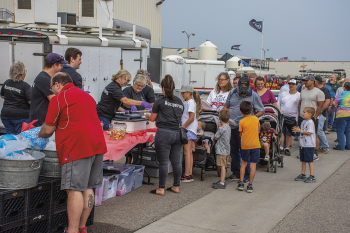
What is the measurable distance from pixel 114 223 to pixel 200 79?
16.3 m

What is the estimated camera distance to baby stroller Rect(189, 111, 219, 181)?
7.22 m

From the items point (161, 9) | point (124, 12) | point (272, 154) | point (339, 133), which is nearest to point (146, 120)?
point (272, 154)

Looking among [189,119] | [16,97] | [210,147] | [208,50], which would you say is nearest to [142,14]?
[208,50]

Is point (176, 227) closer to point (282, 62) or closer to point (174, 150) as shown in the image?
point (174, 150)

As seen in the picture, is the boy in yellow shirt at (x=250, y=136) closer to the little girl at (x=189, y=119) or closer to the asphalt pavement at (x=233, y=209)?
the asphalt pavement at (x=233, y=209)

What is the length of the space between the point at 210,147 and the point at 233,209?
205cm

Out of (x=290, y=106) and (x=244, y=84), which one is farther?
(x=290, y=106)

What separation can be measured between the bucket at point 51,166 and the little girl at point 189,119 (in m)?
2.95

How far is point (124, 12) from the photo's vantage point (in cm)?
2208

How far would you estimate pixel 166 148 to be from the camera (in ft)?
19.5

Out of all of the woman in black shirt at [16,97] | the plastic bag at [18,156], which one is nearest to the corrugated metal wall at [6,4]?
the woman in black shirt at [16,97]

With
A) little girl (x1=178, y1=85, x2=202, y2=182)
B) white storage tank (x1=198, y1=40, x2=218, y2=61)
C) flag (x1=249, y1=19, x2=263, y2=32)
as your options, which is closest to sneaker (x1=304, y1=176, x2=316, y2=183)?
little girl (x1=178, y1=85, x2=202, y2=182)

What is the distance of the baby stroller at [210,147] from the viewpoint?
7219 mm

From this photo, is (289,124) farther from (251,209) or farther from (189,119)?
(251,209)
